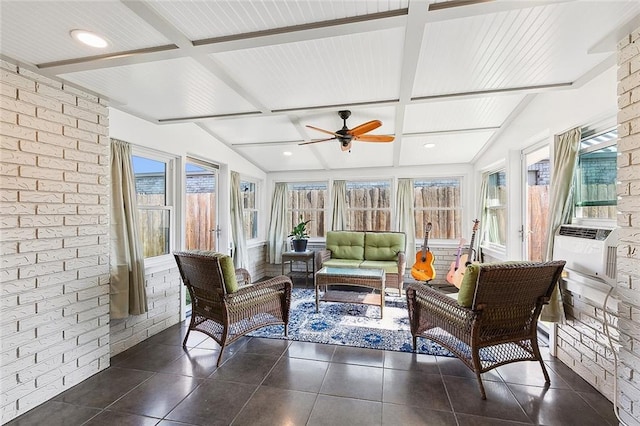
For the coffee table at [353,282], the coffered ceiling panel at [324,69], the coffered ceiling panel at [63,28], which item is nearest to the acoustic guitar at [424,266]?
the coffee table at [353,282]

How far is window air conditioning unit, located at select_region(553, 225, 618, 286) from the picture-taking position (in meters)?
1.89

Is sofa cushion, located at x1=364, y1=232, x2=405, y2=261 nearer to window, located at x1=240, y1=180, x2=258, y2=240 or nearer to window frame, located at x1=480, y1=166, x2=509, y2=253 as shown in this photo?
window frame, located at x1=480, y1=166, x2=509, y2=253

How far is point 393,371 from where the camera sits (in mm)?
2312

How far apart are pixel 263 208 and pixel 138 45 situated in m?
4.22

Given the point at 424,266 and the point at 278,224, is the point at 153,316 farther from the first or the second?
the point at 424,266

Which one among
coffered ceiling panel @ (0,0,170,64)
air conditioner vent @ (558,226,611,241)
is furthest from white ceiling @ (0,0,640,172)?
air conditioner vent @ (558,226,611,241)

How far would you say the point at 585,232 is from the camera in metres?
2.13

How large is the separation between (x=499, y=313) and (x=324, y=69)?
2.20m

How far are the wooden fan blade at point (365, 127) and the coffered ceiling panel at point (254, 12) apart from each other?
52.9 inches

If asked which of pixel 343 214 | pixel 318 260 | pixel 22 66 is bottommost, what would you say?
pixel 318 260

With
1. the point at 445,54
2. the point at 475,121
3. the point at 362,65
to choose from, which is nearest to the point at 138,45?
the point at 362,65

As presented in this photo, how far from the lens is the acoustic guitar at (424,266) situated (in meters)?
4.68

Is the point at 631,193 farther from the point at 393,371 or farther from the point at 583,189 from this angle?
the point at 393,371

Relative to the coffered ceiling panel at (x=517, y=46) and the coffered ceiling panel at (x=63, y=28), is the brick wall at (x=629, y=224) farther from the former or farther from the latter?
the coffered ceiling panel at (x=63, y=28)
